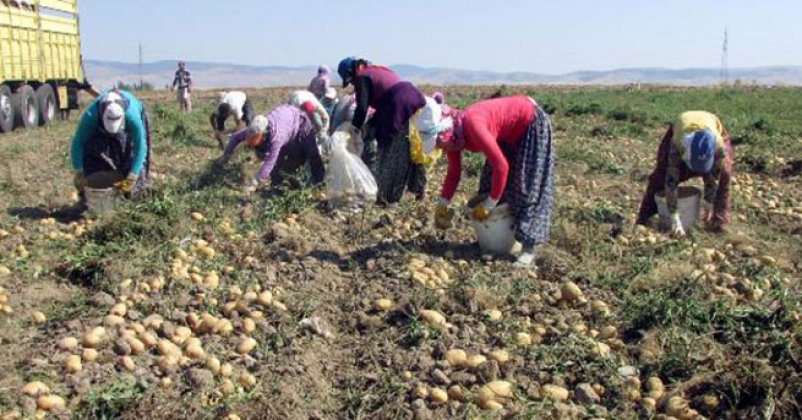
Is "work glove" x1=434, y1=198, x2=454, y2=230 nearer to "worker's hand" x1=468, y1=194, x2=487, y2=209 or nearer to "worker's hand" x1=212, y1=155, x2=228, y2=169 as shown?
"worker's hand" x1=468, y1=194, x2=487, y2=209

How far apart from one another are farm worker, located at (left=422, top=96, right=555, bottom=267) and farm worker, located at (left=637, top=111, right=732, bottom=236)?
3.71 ft

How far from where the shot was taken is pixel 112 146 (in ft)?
20.1

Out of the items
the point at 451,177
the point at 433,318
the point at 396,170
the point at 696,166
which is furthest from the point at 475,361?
the point at 396,170

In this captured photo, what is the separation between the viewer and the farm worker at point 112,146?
577 centimetres

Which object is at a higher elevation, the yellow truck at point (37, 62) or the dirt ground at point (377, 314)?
the yellow truck at point (37, 62)

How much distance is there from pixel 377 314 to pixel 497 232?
1.20 metres

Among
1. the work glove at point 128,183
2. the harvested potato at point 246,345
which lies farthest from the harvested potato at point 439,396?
the work glove at point 128,183

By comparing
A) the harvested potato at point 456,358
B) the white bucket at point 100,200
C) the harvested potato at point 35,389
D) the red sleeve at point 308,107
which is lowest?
the harvested potato at point 456,358

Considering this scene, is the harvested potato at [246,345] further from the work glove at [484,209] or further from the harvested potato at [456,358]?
the work glove at [484,209]

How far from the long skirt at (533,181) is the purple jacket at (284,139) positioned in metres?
2.25

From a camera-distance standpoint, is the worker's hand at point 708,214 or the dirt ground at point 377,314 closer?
the dirt ground at point 377,314

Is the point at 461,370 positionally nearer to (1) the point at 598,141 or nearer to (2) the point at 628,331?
(2) the point at 628,331

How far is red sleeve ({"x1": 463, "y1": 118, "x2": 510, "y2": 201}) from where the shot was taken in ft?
14.5

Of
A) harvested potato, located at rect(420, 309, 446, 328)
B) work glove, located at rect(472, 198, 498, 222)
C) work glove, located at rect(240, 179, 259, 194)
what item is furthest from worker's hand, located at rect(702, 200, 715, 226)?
work glove, located at rect(240, 179, 259, 194)
